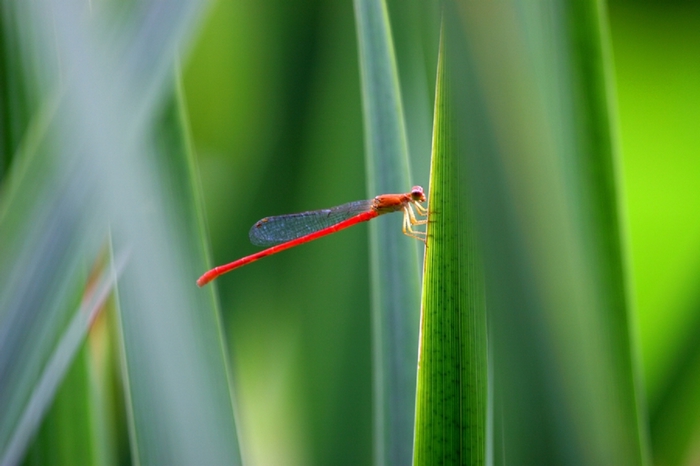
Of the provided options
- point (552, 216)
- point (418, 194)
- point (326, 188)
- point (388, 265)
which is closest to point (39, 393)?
point (388, 265)

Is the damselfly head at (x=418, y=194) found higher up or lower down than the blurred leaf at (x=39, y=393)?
higher up

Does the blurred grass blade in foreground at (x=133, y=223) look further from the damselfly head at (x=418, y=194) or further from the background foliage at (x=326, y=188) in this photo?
the damselfly head at (x=418, y=194)

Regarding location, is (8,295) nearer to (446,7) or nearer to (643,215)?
(446,7)

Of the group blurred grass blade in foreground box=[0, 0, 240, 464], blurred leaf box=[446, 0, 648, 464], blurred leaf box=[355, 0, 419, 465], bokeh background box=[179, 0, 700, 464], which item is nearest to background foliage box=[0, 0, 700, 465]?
bokeh background box=[179, 0, 700, 464]

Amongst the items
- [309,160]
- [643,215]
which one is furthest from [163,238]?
[643,215]

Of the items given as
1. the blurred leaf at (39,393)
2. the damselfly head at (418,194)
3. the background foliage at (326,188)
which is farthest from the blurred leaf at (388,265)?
the damselfly head at (418,194)

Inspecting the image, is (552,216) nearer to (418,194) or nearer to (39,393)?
(39,393)

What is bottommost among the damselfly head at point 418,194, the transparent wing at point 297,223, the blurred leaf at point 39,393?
the blurred leaf at point 39,393

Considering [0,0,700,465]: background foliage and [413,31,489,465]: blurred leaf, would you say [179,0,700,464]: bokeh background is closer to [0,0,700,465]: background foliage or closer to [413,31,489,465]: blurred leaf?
[0,0,700,465]: background foliage
